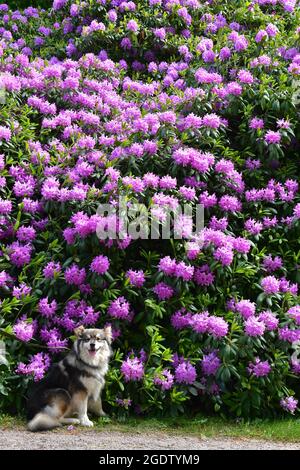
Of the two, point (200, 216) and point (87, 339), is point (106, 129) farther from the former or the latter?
point (87, 339)

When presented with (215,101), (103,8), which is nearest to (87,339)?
(215,101)

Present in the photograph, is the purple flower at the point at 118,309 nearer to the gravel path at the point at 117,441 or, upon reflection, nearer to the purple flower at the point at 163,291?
the purple flower at the point at 163,291

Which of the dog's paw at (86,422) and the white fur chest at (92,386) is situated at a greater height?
the white fur chest at (92,386)

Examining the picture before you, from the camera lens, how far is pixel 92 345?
5.50m

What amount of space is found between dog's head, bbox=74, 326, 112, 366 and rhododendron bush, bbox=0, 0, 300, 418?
263 millimetres

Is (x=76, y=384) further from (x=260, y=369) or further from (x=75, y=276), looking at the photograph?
(x=260, y=369)

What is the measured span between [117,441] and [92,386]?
557 mm

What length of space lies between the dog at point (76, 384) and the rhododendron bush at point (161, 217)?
0.21 metres

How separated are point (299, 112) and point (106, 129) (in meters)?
2.16

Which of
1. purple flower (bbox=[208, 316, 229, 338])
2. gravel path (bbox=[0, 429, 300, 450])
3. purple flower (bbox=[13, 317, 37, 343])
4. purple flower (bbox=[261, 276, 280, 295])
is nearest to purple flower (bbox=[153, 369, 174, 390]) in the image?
gravel path (bbox=[0, 429, 300, 450])

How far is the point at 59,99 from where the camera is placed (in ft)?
27.4

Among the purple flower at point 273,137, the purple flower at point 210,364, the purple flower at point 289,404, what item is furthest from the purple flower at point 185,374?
the purple flower at point 273,137

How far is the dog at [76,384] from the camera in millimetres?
5434

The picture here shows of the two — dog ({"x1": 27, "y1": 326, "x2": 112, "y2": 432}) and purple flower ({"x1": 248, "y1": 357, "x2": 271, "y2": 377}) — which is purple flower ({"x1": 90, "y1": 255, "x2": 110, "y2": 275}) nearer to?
dog ({"x1": 27, "y1": 326, "x2": 112, "y2": 432})
